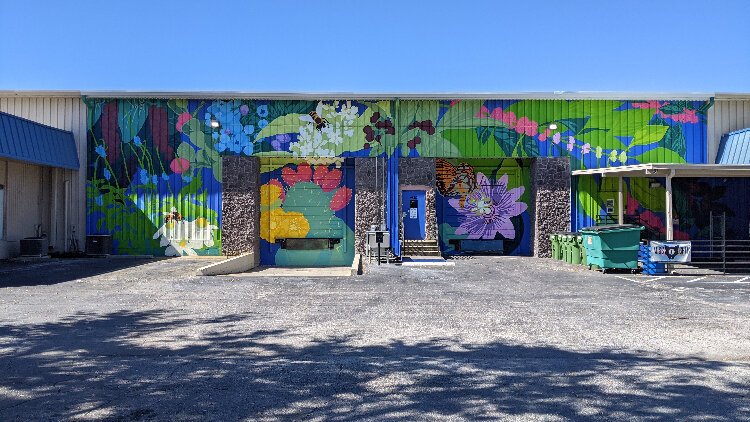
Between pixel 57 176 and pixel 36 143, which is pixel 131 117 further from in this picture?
pixel 57 176

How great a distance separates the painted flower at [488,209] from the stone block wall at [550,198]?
98cm

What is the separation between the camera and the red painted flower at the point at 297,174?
20406 millimetres

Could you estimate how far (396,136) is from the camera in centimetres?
1983

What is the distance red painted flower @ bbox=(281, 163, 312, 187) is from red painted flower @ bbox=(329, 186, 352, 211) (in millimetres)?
1248

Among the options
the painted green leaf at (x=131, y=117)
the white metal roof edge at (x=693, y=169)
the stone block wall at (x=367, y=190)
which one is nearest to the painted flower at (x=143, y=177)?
the painted green leaf at (x=131, y=117)

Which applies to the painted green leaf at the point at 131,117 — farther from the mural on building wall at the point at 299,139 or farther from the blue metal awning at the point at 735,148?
the blue metal awning at the point at 735,148

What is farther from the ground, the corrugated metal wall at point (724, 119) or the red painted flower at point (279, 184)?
the corrugated metal wall at point (724, 119)

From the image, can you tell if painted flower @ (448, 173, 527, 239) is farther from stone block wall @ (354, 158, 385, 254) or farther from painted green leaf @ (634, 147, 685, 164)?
painted green leaf @ (634, 147, 685, 164)

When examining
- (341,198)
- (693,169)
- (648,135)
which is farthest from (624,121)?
(341,198)

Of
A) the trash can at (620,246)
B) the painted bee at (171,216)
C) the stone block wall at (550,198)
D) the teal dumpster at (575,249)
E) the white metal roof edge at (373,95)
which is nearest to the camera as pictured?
the trash can at (620,246)

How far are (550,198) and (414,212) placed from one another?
5221 millimetres

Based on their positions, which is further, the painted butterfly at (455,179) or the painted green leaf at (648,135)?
the painted butterfly at (455,179)

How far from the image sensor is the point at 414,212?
19.8m

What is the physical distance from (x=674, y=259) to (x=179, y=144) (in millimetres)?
17062
